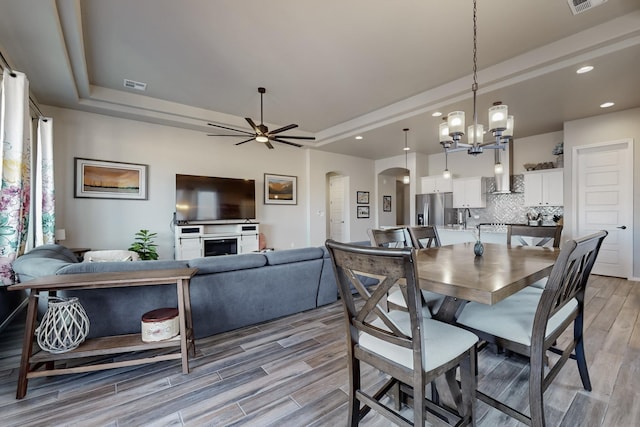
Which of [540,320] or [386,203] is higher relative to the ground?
[386,203]

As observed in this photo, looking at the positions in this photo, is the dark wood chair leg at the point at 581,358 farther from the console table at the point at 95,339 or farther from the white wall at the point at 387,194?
→ the white wall at the point at 387,194

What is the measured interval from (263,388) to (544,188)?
6.40 metres

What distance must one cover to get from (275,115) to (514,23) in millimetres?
3931

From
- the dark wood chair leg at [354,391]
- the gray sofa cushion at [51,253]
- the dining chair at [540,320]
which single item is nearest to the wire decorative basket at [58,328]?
the gray sofa cushion at [51,253]

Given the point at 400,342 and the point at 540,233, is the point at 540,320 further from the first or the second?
the point at 540,233

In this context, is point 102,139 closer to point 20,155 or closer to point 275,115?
point 20,155

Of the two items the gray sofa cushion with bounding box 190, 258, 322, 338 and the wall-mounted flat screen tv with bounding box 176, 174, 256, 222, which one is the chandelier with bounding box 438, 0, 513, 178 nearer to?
the gray sofa cushion with bounding box 190, 258, 322, 338

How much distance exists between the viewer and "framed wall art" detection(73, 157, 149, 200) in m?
4.55

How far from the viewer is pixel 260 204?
20.9 ft

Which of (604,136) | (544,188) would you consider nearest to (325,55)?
(604,136)

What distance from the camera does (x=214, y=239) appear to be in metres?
5.40

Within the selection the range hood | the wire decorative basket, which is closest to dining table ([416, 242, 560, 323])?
the wire decorative basket

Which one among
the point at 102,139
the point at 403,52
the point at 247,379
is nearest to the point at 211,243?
the point at 102,139

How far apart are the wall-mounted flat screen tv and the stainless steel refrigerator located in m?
4.32
